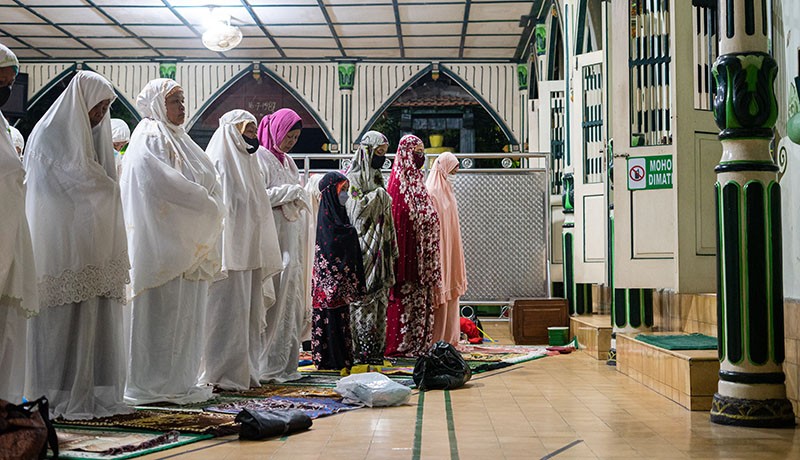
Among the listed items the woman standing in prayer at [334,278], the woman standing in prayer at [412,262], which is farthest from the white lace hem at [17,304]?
the woman standing in prayer at [412,262]

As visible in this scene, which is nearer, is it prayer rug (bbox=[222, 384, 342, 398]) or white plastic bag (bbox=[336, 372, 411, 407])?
white plastic bag (bbox=[336, 372, 411, 407])

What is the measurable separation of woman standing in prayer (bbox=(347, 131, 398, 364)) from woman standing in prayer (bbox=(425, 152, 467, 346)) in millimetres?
1494

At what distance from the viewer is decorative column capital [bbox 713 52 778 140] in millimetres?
4027

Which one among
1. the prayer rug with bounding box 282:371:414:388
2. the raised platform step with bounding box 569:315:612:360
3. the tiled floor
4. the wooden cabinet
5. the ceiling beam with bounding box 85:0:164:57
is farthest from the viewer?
the ceiling beam with bounding box 85:0:164:57

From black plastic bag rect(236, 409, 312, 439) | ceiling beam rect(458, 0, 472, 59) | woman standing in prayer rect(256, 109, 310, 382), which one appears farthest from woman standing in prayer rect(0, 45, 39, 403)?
ceiling beam rect(458, 0, 472, 59)

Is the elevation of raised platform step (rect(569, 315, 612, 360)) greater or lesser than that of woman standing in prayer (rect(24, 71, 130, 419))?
lesser

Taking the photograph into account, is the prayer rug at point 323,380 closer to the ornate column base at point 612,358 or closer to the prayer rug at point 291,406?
the prayer rug at point 291,406

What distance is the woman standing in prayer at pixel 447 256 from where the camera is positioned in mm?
8008

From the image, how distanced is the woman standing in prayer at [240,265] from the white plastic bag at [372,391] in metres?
0.67

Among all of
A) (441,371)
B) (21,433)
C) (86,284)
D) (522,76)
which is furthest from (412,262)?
(522,76)

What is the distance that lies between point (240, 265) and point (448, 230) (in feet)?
10.6

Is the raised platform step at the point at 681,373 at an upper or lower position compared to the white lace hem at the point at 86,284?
lower

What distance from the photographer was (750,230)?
4.02m

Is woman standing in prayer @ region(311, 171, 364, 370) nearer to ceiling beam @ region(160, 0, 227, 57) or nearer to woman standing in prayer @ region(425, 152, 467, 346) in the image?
woman standing in prayer @ region(425, 152, 467, 346)
